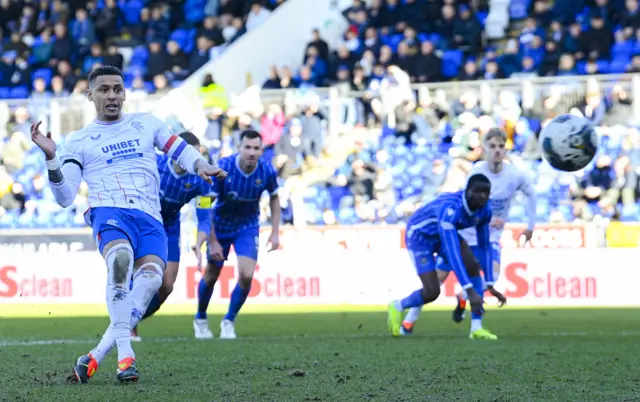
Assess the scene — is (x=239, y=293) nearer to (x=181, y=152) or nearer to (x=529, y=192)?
(x=529, y=192)

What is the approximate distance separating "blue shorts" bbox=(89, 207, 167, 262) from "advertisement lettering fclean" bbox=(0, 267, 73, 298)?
13.6 meters

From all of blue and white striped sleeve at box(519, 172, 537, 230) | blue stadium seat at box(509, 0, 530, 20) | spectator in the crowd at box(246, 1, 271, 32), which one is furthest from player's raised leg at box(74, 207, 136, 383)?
spectator in the crowd at box(246, 1, 271, 32)

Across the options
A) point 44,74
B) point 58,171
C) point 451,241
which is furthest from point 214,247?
point 44,74

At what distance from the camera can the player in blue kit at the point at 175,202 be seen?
42.5ft

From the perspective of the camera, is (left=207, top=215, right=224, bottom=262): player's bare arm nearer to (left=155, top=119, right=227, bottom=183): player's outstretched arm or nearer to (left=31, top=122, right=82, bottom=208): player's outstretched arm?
(left=155, top=119, right=227, bottom=183): player's outstretched arm

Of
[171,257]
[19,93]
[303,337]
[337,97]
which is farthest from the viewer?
[19,93]

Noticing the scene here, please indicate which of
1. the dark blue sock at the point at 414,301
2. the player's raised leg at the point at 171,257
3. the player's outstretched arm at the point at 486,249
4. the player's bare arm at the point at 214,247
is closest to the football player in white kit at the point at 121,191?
the player's raised leg at the point at 171,257

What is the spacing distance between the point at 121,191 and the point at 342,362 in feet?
8.42

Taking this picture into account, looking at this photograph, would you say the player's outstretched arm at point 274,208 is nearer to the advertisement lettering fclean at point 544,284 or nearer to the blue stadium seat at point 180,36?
the advertisement lettering fclean at point 544,284

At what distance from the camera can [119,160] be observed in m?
8.70

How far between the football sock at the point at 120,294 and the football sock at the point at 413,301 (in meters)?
5.82

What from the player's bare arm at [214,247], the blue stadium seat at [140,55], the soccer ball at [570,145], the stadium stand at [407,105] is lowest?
the player's bare arm at [214,247]

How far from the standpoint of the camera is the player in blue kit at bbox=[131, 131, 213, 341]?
13.0 metres

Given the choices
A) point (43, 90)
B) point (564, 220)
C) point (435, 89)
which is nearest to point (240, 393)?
point (564, 220)
